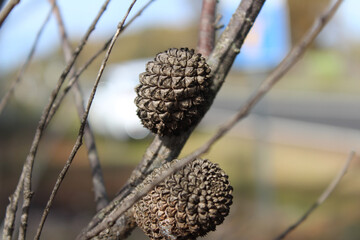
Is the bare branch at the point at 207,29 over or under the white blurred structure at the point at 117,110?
under

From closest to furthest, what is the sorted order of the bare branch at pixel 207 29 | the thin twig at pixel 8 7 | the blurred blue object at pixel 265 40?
1. the thin twig at pixel 8 7
2. the bare branch at pixel 207 29
3. the blurred blue object at pixel 265 40

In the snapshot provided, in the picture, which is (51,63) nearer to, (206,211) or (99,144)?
(99,144)

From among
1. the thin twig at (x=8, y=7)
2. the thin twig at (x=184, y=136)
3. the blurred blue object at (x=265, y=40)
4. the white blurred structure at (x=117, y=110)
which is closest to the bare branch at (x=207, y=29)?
the thin twig at (x=184, y=136)

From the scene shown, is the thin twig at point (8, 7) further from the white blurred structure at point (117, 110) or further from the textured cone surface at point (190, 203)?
the white blurred structure at point (117, 110)

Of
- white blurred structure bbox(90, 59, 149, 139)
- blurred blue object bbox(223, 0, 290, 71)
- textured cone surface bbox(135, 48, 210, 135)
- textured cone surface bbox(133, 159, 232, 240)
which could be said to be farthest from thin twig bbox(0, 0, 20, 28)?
white blurred structure bbox(90, 59, 149, 139)

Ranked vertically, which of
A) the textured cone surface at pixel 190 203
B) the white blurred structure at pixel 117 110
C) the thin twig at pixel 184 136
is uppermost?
the white blurred structure at pixel 117 110

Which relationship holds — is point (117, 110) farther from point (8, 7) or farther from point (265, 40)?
point (8, 7)
